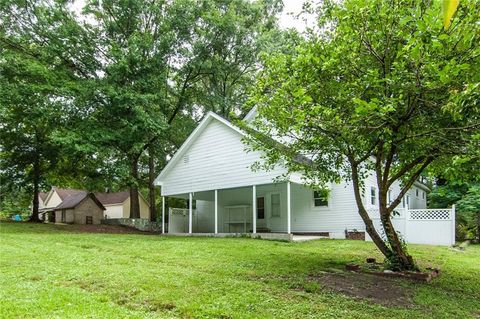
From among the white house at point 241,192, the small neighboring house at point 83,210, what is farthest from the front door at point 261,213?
the small neighboring house at point 83,210

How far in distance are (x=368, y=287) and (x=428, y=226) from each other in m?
10.9

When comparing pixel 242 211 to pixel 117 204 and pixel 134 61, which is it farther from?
pixel 117 204

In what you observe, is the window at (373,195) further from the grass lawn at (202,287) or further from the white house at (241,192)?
the grass lawn at (202,287)

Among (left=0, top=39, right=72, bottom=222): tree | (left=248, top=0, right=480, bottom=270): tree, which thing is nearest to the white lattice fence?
(left=248, top=0, right=480, bottom=270): tree

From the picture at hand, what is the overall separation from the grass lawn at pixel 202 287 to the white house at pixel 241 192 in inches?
265

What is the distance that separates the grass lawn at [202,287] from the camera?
482cm

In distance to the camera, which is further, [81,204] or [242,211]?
[81,204]

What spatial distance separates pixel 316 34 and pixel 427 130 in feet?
9.63

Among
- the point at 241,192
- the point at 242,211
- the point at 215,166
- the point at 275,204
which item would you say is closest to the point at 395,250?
the point at 215,166

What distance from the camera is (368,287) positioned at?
648 centimetres

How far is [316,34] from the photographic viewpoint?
755cm

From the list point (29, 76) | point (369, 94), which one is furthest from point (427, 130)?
point (29, 76)

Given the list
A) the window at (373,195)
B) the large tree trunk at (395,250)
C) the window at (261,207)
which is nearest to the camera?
the large tree trunk at (395,250)

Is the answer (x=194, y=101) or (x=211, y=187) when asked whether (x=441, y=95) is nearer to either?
(x=211, y=187)
